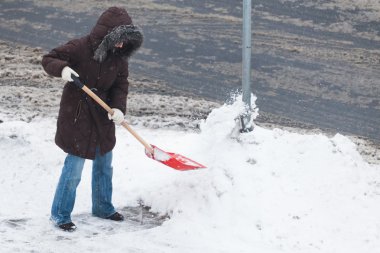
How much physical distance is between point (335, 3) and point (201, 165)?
8.85 m

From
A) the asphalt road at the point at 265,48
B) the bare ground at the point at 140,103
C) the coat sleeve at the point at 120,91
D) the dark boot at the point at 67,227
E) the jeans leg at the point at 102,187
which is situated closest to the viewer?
the dark boot at the point at 67,227

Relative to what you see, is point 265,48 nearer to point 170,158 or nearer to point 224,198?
point 170,158

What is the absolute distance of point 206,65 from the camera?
10.5 metres

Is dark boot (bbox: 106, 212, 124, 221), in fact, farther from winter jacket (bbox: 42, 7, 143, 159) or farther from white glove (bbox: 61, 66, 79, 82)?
white glove (bbox: 61, 66, 79, 82)

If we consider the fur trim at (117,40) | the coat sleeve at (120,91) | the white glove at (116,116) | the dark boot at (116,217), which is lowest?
the dark boot at (116,217)

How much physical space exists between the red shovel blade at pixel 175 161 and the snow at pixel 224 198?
0.13 meters

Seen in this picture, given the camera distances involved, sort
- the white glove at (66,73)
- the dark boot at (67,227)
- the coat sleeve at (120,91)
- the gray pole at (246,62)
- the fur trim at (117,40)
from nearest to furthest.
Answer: the white glove at (66,73) → the fur trim at (117,40) → the dark boot at (67,227) → the coat sleeve at (120,91) → the gray pole at (246,62)

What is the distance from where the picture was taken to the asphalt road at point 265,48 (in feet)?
30.1

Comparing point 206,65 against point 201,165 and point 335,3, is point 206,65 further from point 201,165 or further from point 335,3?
point 201,165

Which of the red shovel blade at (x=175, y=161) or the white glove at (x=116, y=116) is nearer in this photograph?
the white glove at (x=116, y=116)

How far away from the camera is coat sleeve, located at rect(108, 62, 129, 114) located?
5.23 meters

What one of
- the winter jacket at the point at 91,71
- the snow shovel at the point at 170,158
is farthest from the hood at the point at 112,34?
the snow shovel at the point at 170,158

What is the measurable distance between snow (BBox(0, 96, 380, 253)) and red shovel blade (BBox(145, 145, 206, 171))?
0.44ft

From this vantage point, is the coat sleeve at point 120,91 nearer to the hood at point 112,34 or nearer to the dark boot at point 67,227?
the hood at point 112,34
